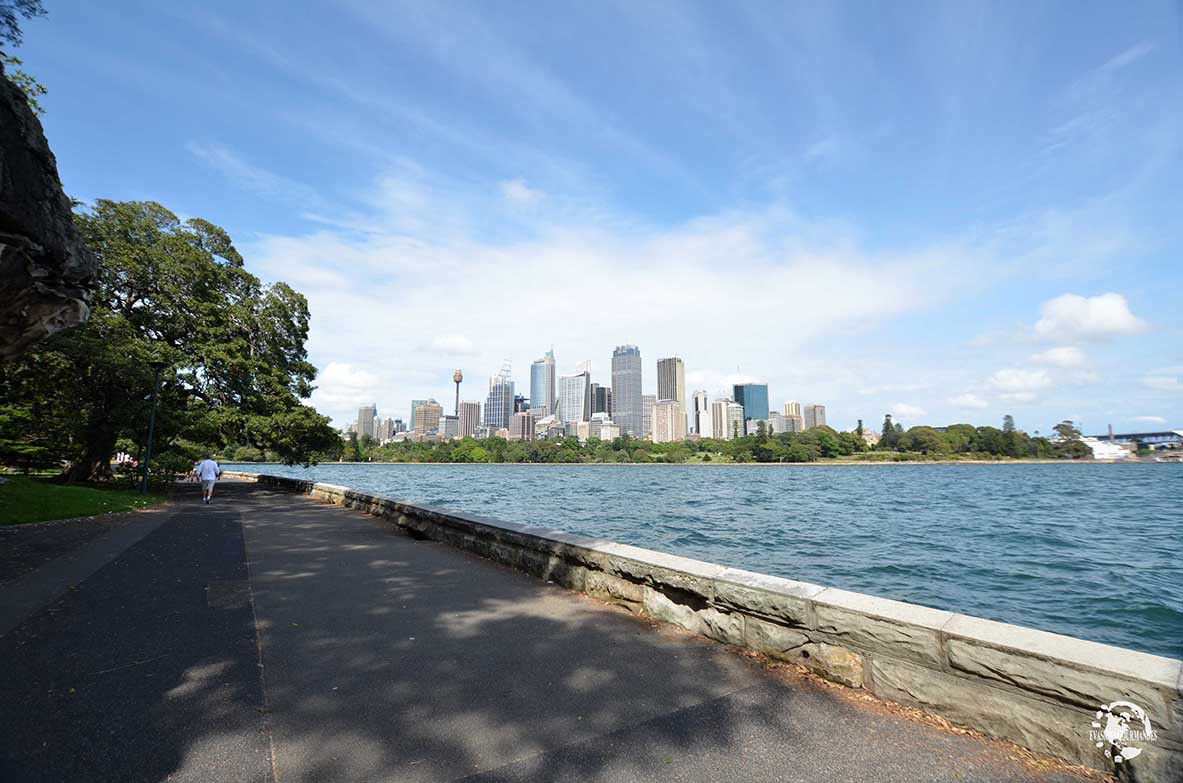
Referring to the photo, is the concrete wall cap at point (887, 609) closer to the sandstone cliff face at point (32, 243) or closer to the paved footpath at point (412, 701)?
the paved footpath at point (412, 701)

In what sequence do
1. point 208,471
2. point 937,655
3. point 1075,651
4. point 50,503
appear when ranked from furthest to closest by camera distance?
point 208,471, point 50,503, point 937,655, point 1075,651

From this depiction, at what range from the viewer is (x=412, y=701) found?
3521 millimetres

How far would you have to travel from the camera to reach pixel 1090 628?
10.2 meters

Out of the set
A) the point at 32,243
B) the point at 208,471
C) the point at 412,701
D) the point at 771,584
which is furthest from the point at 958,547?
the point at 208,471

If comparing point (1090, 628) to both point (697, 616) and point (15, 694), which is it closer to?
point (697, 616)

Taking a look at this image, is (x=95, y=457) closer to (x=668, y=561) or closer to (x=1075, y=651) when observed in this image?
(x=668, y=561)

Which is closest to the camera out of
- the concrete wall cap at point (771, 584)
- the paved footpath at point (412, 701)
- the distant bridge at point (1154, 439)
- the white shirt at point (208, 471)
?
the paved footpath at point (412, 701)

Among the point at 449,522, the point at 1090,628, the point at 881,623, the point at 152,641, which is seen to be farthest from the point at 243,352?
the point at 1090,628

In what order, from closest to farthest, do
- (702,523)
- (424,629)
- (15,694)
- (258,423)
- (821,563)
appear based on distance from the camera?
1. (15,694)
2. (424,629)
3. (821,563)
4. (258,423)
5. (702,523)

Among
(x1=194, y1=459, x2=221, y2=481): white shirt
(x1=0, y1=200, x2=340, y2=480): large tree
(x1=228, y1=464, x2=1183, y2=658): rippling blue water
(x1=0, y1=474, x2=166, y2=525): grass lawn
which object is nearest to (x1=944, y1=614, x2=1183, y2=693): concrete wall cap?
(x1=228, y1=464, x2=1183, y2=658): rippling blue water

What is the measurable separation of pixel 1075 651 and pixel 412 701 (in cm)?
379

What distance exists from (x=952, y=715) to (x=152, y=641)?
5.92 metres

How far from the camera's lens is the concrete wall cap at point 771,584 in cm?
416

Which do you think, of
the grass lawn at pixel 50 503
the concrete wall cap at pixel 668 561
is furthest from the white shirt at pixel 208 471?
the concrete wall cap at pixel 668 561
